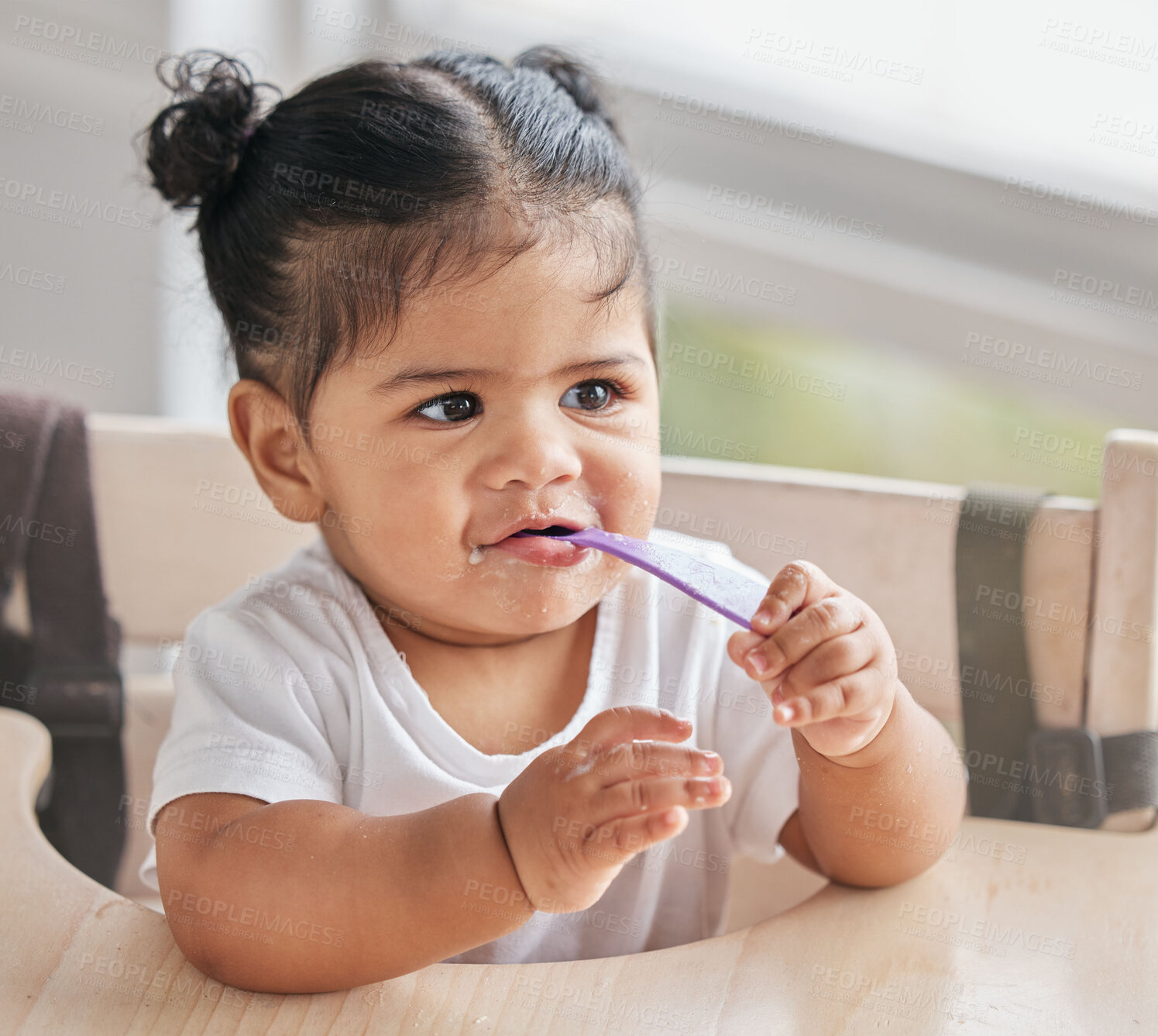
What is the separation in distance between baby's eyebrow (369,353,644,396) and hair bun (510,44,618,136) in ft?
0.75

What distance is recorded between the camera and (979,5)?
4.42 feet

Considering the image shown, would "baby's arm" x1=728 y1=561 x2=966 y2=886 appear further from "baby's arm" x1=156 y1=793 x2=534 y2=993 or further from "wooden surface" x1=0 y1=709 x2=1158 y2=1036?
"baby's arm" x1=156 y1=793 x2=534 y2=993

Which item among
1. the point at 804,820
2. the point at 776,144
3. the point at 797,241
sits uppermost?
the point at 776,144

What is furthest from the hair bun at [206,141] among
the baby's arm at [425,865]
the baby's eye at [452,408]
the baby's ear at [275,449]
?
the baby's arm at [425,865]

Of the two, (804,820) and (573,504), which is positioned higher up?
(573,504)

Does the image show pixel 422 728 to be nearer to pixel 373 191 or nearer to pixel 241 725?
pixel 241 725

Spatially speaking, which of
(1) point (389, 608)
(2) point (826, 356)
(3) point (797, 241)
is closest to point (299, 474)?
(1) point (389, 608)

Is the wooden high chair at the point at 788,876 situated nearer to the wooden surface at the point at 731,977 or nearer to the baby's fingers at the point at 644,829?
the wooden surface at the point at 731,977

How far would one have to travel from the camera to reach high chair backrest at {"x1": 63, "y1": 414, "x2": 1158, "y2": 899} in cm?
82

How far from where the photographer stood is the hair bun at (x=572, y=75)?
85 cm

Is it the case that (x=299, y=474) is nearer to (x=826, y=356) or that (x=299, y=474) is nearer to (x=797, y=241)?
(x=797, y=241)

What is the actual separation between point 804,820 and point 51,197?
148 cm

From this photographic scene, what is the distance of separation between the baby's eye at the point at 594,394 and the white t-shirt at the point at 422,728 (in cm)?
12

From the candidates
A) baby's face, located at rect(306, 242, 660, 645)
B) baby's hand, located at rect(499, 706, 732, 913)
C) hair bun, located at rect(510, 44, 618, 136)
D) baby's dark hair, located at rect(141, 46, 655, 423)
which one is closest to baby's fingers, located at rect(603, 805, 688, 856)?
baby's hand, located at rect(499, 706, 732, 913)
